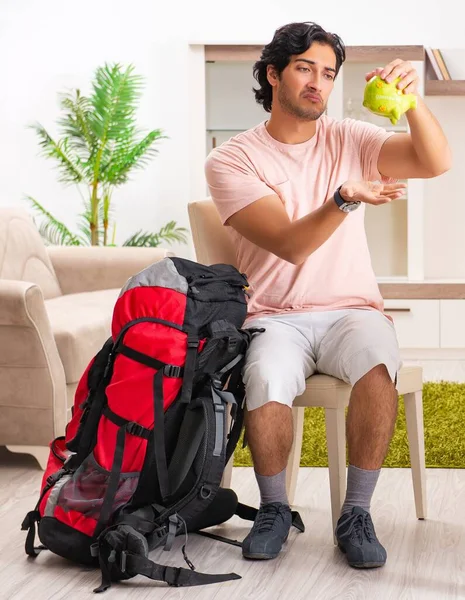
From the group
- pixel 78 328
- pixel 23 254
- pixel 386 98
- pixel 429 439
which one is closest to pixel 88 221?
pixel 23 254

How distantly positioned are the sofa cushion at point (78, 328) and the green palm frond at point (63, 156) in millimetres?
1687

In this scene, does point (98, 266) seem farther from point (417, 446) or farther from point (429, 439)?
point (417, 446)

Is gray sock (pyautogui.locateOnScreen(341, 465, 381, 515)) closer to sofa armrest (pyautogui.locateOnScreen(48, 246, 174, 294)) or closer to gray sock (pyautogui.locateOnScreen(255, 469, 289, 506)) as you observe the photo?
gray sock (pyautogui.locateOnScreen(255, 469, 289, 506))

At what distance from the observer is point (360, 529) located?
217 cm

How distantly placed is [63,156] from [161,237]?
716 millimetres

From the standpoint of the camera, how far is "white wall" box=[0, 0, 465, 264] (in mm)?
5746

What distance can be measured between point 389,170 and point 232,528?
97cm

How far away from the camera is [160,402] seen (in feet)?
6.93

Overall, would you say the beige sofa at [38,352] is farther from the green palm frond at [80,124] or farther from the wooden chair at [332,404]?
the green palm frond at [80,124]

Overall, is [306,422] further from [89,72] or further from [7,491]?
[89,72]

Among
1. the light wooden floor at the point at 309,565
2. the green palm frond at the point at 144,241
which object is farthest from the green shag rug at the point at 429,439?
the green palm frond at the point at 144,241

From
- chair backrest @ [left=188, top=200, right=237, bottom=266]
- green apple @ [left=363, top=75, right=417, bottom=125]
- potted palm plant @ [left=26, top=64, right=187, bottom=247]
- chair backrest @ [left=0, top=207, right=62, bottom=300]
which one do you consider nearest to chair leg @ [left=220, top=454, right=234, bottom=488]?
chair backrest @ [left=188, top=200, right=237, bottom=266]

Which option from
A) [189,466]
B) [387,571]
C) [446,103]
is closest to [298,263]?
[189,466]

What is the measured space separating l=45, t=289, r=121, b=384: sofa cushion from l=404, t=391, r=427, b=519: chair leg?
3.93 feet
